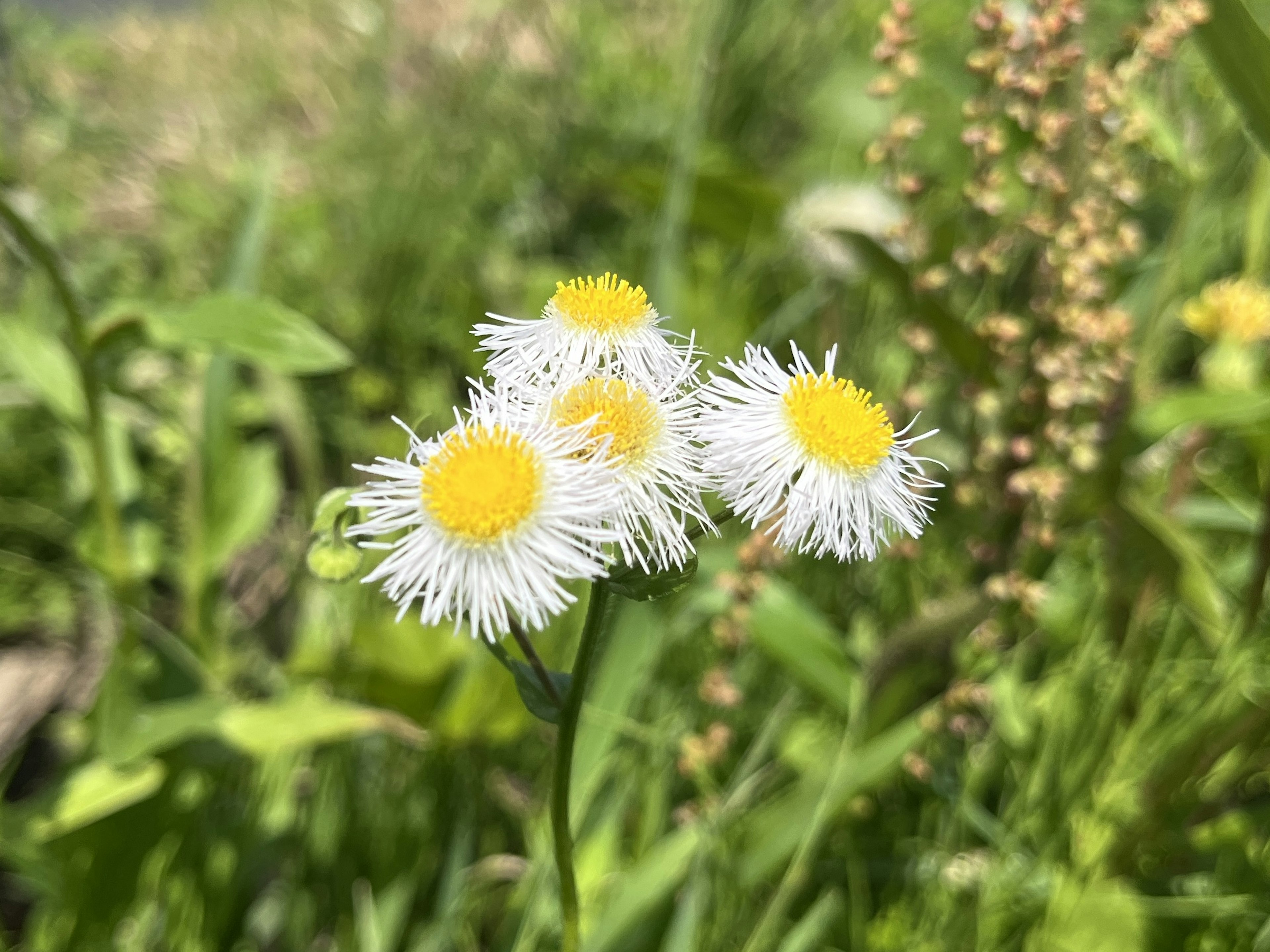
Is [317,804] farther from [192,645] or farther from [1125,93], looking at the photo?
[1125,93]

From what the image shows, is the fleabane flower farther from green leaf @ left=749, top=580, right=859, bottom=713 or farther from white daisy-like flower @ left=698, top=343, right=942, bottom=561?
green leaf @ left=749, top=580, right=859, bottom=713

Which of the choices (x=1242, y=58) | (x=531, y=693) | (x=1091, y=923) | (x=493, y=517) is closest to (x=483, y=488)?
(x=493, y=517)

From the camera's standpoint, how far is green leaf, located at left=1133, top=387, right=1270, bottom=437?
0.71 m

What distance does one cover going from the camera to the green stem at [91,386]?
2.40 feet

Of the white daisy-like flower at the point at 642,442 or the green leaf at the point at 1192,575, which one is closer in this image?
the white daisy-like flower at the point at 642,442

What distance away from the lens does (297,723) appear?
2.72 ft

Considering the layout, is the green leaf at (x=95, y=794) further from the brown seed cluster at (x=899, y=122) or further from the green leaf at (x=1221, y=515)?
the green leaf at (x=1221, y=515)

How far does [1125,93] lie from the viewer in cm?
72

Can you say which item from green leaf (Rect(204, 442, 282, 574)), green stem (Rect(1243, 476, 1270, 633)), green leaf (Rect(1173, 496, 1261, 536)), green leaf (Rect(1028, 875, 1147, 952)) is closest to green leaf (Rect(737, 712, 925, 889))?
green leaf (Rect(1028, 875, 1147, 952))

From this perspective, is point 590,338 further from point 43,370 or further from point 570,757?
point 43,370

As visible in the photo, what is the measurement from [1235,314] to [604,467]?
832 millimetres

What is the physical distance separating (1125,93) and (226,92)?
202cm

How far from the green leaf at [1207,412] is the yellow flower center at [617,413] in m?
0.51

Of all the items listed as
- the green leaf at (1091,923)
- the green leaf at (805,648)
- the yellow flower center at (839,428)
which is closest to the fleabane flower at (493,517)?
the yellow flower center at (839,428)
